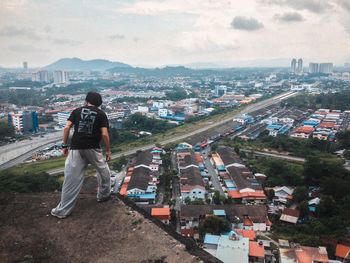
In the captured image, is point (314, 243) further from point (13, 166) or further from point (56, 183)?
point (13, 166)

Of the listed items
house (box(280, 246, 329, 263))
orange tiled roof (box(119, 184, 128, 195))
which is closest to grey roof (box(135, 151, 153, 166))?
orange tiled roof (box(119, 184, 128, 195))

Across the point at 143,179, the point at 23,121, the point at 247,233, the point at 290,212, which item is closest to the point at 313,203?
the point at 290,212

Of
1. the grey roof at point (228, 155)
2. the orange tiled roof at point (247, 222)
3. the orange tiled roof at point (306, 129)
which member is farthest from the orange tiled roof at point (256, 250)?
the orange tiled roof at point (306, 129)

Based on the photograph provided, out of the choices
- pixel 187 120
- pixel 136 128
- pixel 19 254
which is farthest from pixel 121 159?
pixel 19 254

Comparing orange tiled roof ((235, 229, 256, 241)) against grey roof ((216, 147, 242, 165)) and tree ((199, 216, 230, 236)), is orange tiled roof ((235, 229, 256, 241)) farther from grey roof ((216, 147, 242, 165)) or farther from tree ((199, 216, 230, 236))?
grey roof ((216, 147, 242, 165))

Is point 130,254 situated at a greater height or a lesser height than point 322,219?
greater

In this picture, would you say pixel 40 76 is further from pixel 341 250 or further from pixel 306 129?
pixel 341 250
